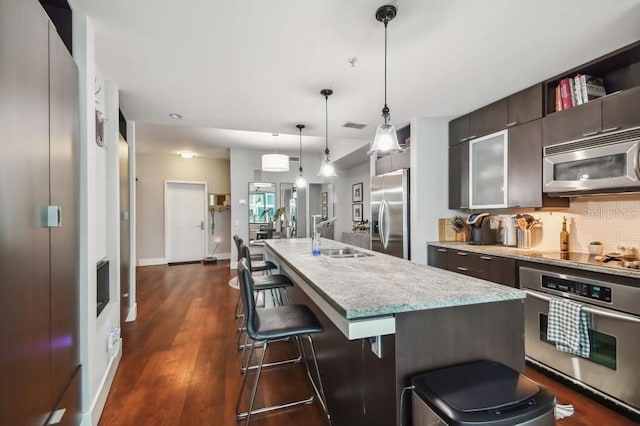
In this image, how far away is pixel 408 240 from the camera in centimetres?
380

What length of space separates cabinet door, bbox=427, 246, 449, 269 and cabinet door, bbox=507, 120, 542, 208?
0.85 meters

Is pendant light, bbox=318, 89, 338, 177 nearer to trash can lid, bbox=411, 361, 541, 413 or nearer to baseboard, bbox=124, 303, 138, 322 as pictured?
trash can lid, bbox=411, 361, 541, 413

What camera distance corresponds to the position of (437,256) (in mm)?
3508

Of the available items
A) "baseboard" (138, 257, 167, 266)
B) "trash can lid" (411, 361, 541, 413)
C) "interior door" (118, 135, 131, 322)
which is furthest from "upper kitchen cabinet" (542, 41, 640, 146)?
"baseboard" (138, 257, 167, 266)

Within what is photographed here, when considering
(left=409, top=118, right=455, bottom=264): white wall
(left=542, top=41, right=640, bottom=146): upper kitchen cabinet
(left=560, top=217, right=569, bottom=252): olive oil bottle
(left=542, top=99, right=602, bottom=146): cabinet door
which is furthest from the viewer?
(left=409, top=118, right=455, bottom=264): white wall

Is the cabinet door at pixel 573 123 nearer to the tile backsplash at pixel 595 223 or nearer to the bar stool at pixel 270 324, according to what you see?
the tile backsplash at pixel 595 223

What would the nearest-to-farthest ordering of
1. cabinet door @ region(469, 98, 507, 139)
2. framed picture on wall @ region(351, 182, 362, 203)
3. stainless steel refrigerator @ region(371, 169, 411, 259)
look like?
cabinet door @ region(469, 98, 507, 139), stainless steel refrigerator @ region(371, 169, 411, 259), framed picture on wall @ region(351, 182, 362, 203)

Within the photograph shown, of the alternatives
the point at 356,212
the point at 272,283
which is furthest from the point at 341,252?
the point at 356,212

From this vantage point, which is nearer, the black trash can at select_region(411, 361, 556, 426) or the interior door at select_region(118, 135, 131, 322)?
the black trash can at select_region(411, 361, 556, 426)

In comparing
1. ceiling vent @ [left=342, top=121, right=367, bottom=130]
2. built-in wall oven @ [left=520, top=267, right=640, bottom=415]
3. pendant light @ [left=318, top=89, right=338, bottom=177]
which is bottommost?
built-in wall oven @ [left=520, top=267, right=640, bottom=415]

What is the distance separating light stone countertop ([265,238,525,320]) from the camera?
3.80ft

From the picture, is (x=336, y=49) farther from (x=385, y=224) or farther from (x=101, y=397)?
(x=101, y=397)

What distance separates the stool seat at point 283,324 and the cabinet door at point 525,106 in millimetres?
2649

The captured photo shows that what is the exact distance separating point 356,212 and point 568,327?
5300 mm
